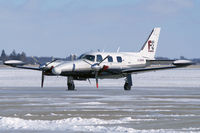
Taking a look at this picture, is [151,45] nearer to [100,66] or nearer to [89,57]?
[100,66]

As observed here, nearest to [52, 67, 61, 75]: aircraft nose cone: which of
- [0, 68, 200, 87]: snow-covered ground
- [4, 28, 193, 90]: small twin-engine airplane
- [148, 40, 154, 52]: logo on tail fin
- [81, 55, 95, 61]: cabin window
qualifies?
[4, 28, 193, 90]: small twin-engine airplane

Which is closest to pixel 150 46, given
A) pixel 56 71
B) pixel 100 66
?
pixel 100 66

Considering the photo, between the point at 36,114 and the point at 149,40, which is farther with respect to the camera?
the point at 149,40

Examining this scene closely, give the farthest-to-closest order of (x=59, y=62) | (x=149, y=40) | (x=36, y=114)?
1. (x=149, y=40)
2. (x=59, y=62)
3. (x=36, y=114)

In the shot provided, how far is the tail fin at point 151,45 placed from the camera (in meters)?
37.1

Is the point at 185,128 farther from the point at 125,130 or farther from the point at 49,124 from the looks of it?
the point at 49,124

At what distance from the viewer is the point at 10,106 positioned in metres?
19.4

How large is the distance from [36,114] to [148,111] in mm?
3954

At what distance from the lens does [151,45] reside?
37750 mm

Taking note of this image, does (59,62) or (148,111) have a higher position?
(59,62)

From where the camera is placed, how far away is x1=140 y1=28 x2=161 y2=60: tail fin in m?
37.1

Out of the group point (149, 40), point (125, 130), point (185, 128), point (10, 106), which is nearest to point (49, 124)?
point (125, 130)

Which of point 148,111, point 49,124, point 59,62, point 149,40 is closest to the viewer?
point 49,124

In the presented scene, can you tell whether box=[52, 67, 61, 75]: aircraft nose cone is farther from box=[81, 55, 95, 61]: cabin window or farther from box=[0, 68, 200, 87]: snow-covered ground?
box=[0, 68, 200, 87]: snow-covered ground
